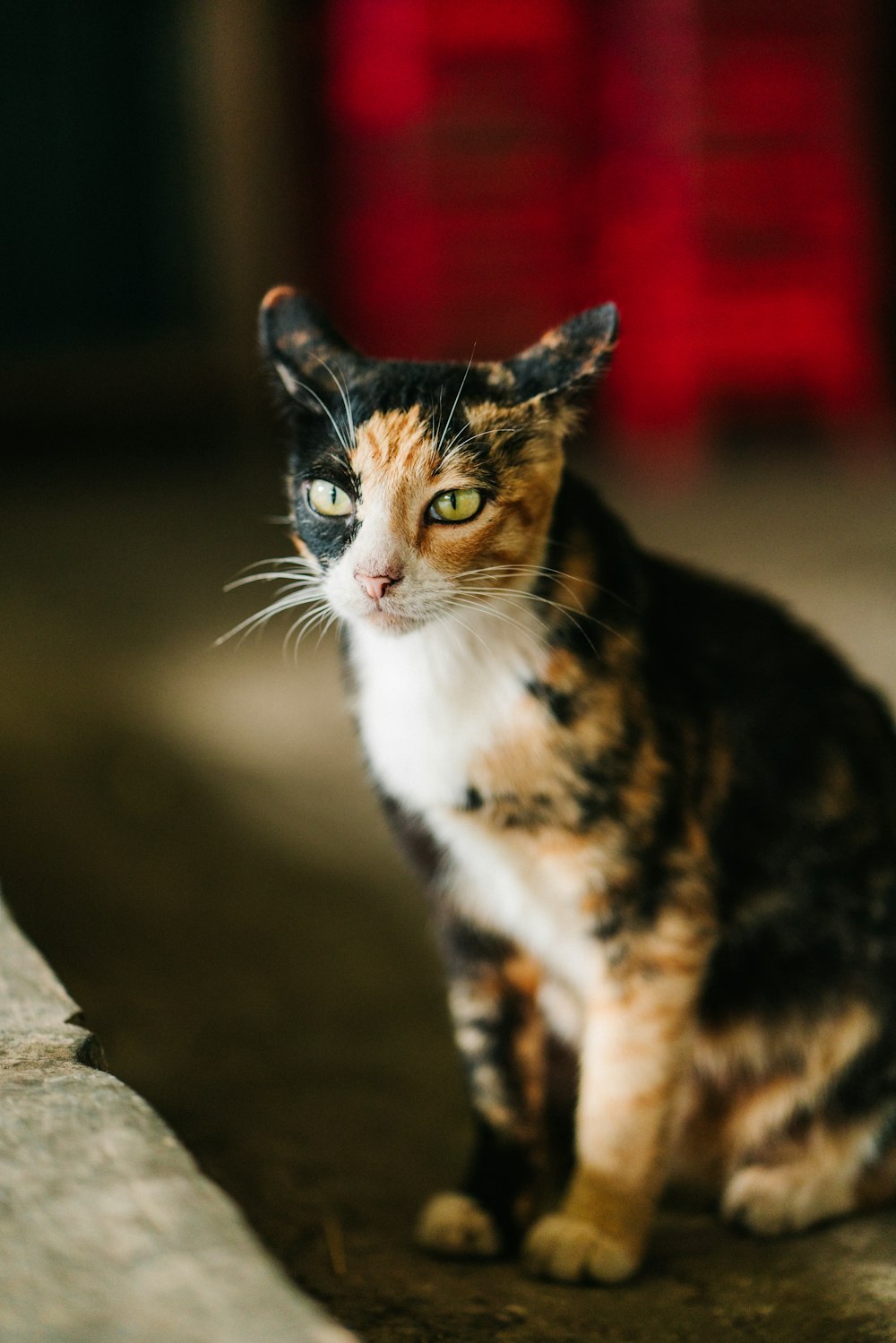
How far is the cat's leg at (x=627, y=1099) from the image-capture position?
1.34 meters

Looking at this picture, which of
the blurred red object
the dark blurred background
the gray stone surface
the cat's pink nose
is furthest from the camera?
the blurred red object

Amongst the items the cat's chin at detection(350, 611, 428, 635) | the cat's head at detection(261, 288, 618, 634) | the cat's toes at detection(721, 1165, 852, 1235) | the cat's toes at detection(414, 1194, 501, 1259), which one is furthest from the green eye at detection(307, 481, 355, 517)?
the cat's toes at detection(721, 1165, 852, 1235)

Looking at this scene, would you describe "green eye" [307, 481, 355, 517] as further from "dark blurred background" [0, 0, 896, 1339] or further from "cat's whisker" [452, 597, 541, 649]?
"dark blurred background" [0, 0, 896, 1339]

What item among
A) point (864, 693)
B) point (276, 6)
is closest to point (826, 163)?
point (276, 6)

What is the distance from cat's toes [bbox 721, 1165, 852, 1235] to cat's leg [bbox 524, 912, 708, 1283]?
157mm

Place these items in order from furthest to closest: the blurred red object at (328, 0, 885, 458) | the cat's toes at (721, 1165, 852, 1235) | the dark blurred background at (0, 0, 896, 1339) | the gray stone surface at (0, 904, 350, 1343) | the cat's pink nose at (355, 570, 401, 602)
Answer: the blurred red object at (328, 0, 885, 458)
the dark blurred background at (0, 0, 896, 1339)
the cat's toes at (721, 1165, 852, 1235)
the cat's pink nose at (355, 570, 401, 602)
the gray stone surface at (0, 904, 350, 1343)

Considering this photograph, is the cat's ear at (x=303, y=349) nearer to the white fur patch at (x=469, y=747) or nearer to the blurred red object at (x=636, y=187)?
the white fur patch at (x=469, y=747)

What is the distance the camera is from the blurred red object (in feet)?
13.5

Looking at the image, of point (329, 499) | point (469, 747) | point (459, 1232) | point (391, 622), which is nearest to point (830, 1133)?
point (459, 1232)

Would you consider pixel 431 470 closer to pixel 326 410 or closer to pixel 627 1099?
pixel 326 410

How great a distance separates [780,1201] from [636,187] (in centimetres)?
356

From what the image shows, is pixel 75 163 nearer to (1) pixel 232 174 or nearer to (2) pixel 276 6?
(1) pixel 232 174

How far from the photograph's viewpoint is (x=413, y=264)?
457cm

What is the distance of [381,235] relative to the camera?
4.61 metres
